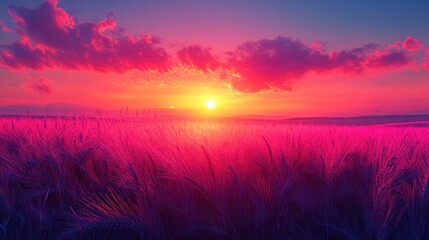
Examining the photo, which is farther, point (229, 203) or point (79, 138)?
point (79, 138)

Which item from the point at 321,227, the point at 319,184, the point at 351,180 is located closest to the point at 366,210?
the point at 321,227

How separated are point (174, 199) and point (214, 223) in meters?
0.30

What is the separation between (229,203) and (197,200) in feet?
0.76

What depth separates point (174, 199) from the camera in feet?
6.28

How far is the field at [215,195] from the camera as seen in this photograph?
5.53ft

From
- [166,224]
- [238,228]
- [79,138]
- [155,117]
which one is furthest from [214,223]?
[155,117]

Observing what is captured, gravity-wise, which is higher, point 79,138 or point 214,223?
point 79,138

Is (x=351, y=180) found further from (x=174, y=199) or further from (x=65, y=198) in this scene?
(x=65, y=198)

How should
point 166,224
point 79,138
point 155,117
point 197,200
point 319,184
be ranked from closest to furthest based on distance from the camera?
point 166,224
point 197,200
point 319,184
point 79,138
point 155,117

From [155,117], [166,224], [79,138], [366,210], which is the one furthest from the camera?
[155,117]

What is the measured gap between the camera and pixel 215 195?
1827mm

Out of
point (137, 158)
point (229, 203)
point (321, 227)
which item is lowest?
point (321, 227)

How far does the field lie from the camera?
1.69 metres

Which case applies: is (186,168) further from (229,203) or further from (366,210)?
(366,210)
